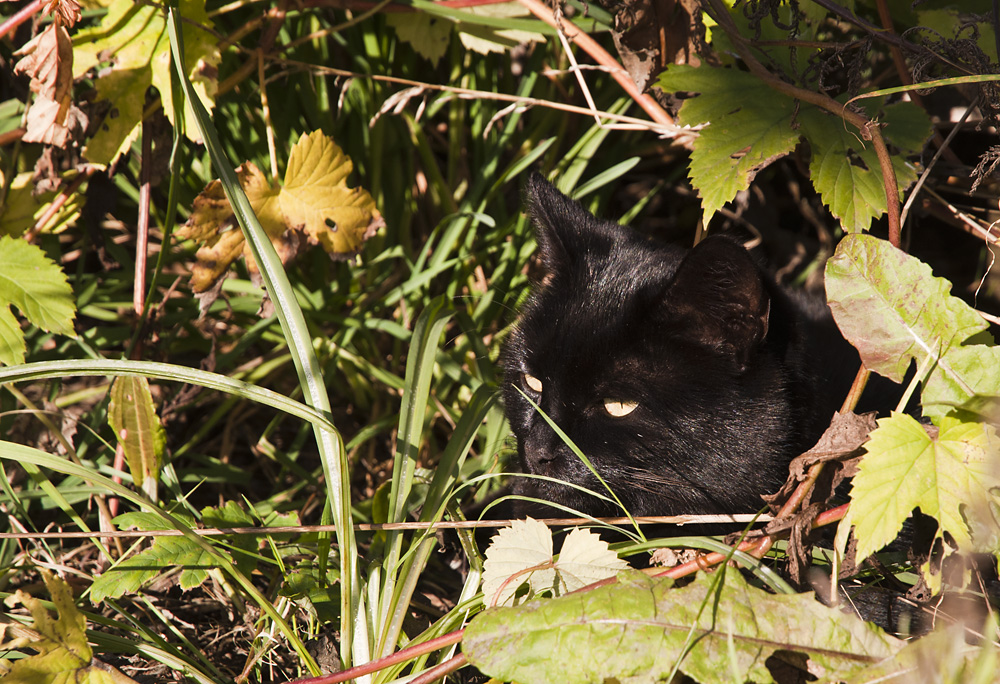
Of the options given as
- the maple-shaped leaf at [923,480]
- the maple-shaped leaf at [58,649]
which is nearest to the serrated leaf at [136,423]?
the maple-shaped leaf at [58,649]

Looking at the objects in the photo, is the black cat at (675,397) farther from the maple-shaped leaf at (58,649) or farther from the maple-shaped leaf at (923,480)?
the maple-shaped leaf at (58,649)

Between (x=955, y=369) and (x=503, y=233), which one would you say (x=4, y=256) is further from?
(x=955, y=369)

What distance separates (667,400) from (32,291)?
123 centimetres

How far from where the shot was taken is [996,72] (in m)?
1.26

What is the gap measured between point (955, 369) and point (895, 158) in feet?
1.67

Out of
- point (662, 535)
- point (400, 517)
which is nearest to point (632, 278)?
point (662, 535)

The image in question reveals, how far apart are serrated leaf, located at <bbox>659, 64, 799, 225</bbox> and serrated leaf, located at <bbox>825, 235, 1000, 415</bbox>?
0.30 meters

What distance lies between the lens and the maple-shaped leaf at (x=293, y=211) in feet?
4.98

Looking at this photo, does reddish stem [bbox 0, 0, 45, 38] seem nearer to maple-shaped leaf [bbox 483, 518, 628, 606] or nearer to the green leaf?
the green leaf

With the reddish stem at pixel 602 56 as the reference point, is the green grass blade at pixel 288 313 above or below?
below

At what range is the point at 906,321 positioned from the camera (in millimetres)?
1022

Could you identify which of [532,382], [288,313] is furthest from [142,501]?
[532,382]

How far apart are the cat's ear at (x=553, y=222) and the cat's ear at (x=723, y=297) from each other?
0.32 m

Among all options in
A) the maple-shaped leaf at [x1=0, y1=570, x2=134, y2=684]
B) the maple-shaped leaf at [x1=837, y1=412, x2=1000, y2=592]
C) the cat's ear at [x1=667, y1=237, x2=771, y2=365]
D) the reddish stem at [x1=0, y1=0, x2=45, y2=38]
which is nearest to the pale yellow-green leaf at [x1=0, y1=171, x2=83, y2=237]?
the reddish stem at [x1=0, y1=0, x2=45, y2=38]
